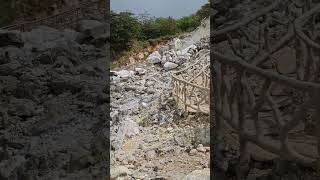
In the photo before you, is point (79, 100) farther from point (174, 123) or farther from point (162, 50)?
point (162, 50)

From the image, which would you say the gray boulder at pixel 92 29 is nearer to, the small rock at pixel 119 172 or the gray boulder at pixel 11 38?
the gray boulder at pixel 11 38

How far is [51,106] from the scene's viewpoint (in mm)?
3809

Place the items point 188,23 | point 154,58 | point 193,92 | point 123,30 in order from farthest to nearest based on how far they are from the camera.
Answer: point 188,23
point 123,30
point 154,58
point 193,92

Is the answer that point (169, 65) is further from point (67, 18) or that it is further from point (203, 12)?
point (67, 18)

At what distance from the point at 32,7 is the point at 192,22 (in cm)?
480

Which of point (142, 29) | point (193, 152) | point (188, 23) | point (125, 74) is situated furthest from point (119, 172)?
point (188, 23)

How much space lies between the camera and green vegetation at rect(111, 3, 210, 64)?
865 cm

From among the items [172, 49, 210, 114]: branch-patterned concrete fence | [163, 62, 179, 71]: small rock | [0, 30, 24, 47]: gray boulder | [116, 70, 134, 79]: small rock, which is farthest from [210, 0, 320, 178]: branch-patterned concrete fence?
[163, 62, 179, 71]: small rock

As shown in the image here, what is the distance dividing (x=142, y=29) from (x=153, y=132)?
5.24 metres

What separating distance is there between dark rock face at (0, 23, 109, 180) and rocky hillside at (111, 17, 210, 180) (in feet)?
0.85

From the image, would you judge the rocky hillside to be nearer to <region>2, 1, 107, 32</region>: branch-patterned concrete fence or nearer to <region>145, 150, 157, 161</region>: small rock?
<region>145, 150, 157, 161</region>: small rock

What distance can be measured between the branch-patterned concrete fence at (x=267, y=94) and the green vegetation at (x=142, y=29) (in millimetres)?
5177

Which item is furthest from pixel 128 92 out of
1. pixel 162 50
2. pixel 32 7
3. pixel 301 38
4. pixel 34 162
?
pixel 301 38

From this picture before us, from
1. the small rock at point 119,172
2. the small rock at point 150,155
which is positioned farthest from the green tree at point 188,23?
the small rock at point 119,172
